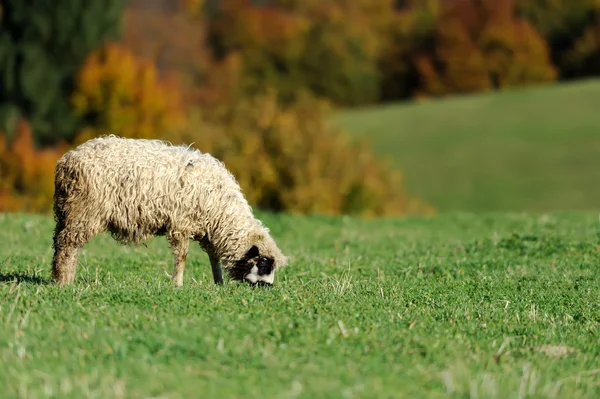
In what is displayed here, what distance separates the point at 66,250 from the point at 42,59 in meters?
37.7

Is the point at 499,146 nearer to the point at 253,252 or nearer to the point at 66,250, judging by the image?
the point at 253,252

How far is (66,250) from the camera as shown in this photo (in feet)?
32.7

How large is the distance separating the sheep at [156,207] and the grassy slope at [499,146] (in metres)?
37.3

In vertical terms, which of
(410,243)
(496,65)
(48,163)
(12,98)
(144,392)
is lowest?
(144,392)

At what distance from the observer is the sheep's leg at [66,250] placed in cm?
994

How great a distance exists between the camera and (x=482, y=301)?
386 inches

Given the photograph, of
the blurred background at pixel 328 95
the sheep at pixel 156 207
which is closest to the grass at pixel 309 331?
the sheep at pixel 156 207

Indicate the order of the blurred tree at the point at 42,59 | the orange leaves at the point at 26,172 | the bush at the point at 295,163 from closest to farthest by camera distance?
the bush at the point at 295,163
the orange leaves at the point at 26,172
the blurred tree at the point at 42,59

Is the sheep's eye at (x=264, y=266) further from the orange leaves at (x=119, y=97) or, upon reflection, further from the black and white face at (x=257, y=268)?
the orange leaves at (x=119, y=97)

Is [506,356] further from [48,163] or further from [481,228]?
[48,163]

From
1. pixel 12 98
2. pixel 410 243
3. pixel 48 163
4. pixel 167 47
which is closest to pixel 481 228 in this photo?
pixel 410 243

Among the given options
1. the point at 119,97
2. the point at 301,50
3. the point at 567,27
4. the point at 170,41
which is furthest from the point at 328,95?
the point at 119,97

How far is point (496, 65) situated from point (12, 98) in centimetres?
4403

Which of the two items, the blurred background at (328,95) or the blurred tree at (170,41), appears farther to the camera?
the blurred tree at (170,41)
